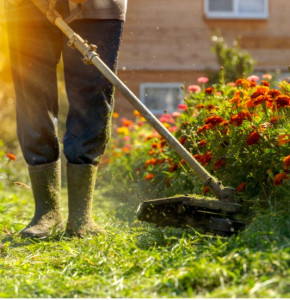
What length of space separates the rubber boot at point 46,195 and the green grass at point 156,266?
0.38m

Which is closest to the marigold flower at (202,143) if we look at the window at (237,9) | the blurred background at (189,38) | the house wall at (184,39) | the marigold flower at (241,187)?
the marigold flower at (241,187)

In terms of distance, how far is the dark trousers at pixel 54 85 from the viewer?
3562mm

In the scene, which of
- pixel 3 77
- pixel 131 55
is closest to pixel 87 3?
pixel 3 77

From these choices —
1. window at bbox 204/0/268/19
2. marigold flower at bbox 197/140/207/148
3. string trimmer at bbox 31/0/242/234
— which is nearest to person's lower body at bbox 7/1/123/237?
string trimmer at bbox 31/0/242/234

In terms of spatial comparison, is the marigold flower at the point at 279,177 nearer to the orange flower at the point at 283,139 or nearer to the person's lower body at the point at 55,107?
the orange flower at the point at 283,139

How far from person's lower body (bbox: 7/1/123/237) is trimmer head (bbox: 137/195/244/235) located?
68cm

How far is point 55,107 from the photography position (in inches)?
149

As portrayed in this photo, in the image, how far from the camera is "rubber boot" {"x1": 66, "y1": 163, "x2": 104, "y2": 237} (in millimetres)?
3615

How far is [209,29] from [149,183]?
917 centimetres

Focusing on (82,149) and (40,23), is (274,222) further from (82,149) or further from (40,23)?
(40,23)

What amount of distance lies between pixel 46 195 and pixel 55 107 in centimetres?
51

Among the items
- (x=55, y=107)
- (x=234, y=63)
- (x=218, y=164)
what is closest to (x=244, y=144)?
(x=218, y=164)

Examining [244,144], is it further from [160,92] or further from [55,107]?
[160,92]

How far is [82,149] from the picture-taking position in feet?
11.8
